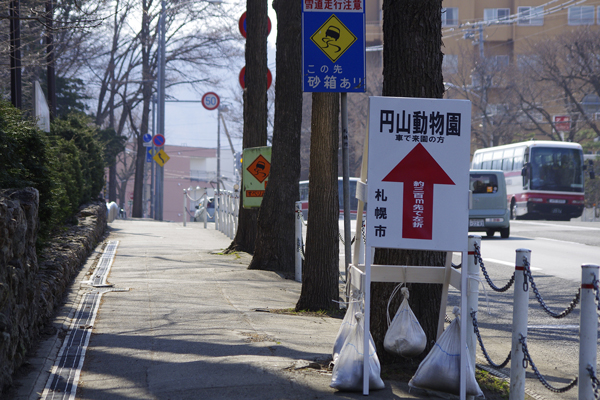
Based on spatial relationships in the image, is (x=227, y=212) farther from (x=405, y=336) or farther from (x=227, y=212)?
(x=405, y=336)

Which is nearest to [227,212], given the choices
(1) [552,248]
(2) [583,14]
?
(1) [552,248]

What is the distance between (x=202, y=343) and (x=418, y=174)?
2486 millimetres

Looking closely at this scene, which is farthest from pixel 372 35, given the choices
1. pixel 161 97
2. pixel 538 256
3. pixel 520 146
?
pixel 538 256

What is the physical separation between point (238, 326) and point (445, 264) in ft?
7.60

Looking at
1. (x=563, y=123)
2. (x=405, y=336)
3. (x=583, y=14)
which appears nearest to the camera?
(x=405, y=336)

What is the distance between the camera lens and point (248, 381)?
178 inches

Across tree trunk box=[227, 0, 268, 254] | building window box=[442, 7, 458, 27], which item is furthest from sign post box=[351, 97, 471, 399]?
building window box=[442, 7, 458, 27]

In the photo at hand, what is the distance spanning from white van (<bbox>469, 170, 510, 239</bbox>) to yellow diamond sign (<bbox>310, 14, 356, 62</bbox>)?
1397 cm

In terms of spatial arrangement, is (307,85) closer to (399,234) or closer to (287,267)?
(399,234)

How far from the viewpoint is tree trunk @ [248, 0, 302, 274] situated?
10.5m

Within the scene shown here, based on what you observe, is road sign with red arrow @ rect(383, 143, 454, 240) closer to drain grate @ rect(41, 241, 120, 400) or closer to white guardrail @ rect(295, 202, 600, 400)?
white guardrail @ rect(295, 202, 600, 400)

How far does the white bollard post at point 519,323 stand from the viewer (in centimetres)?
421

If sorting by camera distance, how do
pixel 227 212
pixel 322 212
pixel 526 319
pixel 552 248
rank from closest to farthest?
1. pixel 526 319
2. pixel 322 212
3. pixel 552 248
4. pixel 227 212

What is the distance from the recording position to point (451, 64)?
4878 cm
